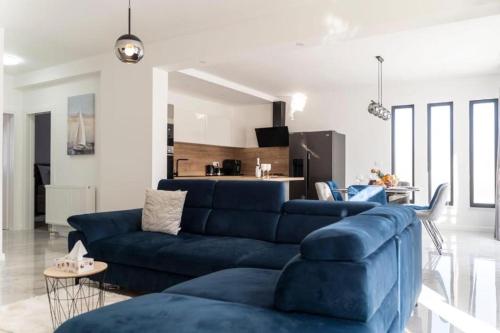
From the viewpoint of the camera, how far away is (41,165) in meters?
8.99

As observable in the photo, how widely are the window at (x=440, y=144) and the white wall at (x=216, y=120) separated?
11.0 feet

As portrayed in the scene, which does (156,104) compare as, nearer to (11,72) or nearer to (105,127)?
(105,127)

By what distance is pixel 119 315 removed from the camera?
5.13 ft

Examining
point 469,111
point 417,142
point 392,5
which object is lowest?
point 417,142

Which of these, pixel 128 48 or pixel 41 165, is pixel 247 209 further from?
pixel 41 165

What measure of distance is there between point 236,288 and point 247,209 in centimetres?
177

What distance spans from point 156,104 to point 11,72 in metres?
3.43

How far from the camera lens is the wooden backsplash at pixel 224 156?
806cm

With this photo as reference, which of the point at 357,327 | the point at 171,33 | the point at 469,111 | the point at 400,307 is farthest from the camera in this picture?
the point at 469,111

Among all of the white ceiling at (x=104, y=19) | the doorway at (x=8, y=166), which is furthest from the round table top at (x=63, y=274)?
the doorway at (x=8, y=166)

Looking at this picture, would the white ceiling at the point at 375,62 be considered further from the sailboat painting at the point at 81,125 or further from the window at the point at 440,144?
the sailboat painting at the point at 81,125

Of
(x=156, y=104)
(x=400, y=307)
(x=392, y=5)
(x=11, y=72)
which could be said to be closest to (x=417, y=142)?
(x=392, y=5)

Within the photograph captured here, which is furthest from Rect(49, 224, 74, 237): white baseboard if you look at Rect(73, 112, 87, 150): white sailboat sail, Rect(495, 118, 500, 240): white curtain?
Rect(495, 118, 500, 240): white curtain

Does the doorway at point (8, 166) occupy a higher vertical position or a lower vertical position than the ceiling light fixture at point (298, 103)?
lower
